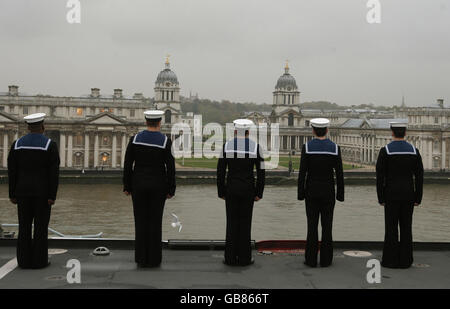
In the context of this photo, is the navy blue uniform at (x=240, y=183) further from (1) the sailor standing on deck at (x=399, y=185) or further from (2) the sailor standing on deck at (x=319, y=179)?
(1) the sailor standing on deck at (x=399, y=185)

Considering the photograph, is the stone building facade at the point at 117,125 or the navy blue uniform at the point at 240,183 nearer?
the navy blue uniform at the point at 240,183

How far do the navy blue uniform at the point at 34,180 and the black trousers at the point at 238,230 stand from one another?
2162 millimetres

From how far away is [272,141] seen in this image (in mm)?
103875

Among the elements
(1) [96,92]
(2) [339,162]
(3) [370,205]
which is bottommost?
(3) [370,205]

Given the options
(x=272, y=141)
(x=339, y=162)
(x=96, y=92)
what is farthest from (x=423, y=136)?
(x=339, y=162)

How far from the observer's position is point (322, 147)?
24.8 feet

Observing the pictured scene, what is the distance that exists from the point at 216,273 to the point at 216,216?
24.4 m

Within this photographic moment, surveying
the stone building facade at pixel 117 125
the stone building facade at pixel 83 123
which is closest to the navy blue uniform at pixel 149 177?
the stone building facade at pixel 83 123

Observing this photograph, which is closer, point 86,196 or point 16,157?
point 16,157

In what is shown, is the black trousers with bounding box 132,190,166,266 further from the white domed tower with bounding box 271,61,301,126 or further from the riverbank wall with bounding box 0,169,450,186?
the white domed tower with bounding box 271,61,301,126

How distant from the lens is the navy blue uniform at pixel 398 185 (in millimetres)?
7414
